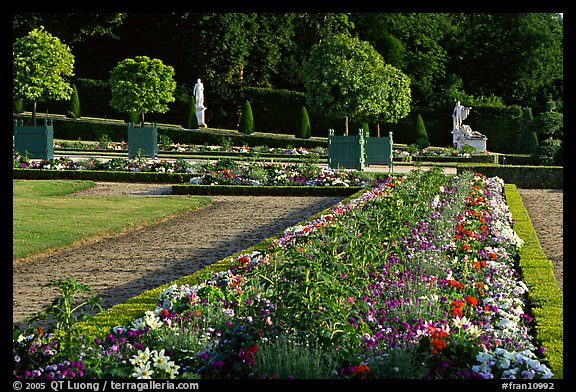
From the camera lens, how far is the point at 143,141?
21.5 metres

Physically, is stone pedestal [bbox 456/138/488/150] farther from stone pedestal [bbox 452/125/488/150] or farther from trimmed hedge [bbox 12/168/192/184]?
trimmed hedge [bbox 12/168/192/184]

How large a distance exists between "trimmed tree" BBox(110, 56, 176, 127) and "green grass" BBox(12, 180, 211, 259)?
14599mm

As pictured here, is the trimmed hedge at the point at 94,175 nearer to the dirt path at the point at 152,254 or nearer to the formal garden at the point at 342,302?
the formal garden at the point at 342,302

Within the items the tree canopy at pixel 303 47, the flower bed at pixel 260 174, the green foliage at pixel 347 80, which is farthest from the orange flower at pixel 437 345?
the tree canopy at pixel 303 47

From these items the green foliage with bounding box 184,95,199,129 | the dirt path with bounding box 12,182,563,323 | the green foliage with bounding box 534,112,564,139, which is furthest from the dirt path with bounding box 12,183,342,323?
the green foliage with bounding box 184,95,199,129

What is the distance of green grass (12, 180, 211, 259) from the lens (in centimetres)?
926

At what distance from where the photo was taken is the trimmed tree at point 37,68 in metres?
28.2

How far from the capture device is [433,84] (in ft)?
126

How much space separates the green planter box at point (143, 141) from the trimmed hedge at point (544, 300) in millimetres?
13924

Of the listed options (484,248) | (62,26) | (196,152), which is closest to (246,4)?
(484,248)

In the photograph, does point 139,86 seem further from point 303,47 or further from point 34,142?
point 34,142

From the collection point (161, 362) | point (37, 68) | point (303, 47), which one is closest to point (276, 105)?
point (303, 47)
